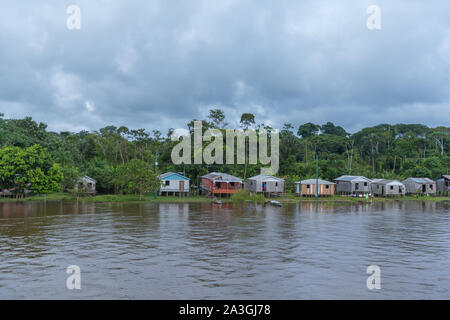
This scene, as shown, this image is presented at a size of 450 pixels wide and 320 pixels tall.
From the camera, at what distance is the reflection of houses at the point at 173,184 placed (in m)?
50.5

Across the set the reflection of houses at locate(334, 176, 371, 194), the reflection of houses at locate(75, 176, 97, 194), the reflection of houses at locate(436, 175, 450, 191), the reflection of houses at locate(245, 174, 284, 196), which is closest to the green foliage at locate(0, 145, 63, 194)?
the reflection of houses at locate(75, 176, 97, 194)

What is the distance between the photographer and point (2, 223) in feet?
83.4

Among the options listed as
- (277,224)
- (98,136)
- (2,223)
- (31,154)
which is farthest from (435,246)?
(98,136)

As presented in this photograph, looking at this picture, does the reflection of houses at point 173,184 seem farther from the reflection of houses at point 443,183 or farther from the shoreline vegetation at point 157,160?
the reflection of houses at point 443,183

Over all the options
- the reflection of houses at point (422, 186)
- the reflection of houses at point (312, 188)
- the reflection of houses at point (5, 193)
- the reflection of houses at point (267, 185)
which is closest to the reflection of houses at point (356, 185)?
the reflection of houses at point (312, 188)

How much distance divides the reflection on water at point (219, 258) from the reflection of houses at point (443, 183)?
4214 centimetres

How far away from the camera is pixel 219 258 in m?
16.6

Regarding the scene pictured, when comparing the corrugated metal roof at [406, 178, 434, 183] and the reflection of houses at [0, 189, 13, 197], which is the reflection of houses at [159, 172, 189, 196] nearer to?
the reflection of houses at [0, 189, 13, 197]

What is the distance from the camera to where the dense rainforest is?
42.6 metres

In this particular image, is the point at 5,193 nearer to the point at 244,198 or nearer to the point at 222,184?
the point at 222,184
